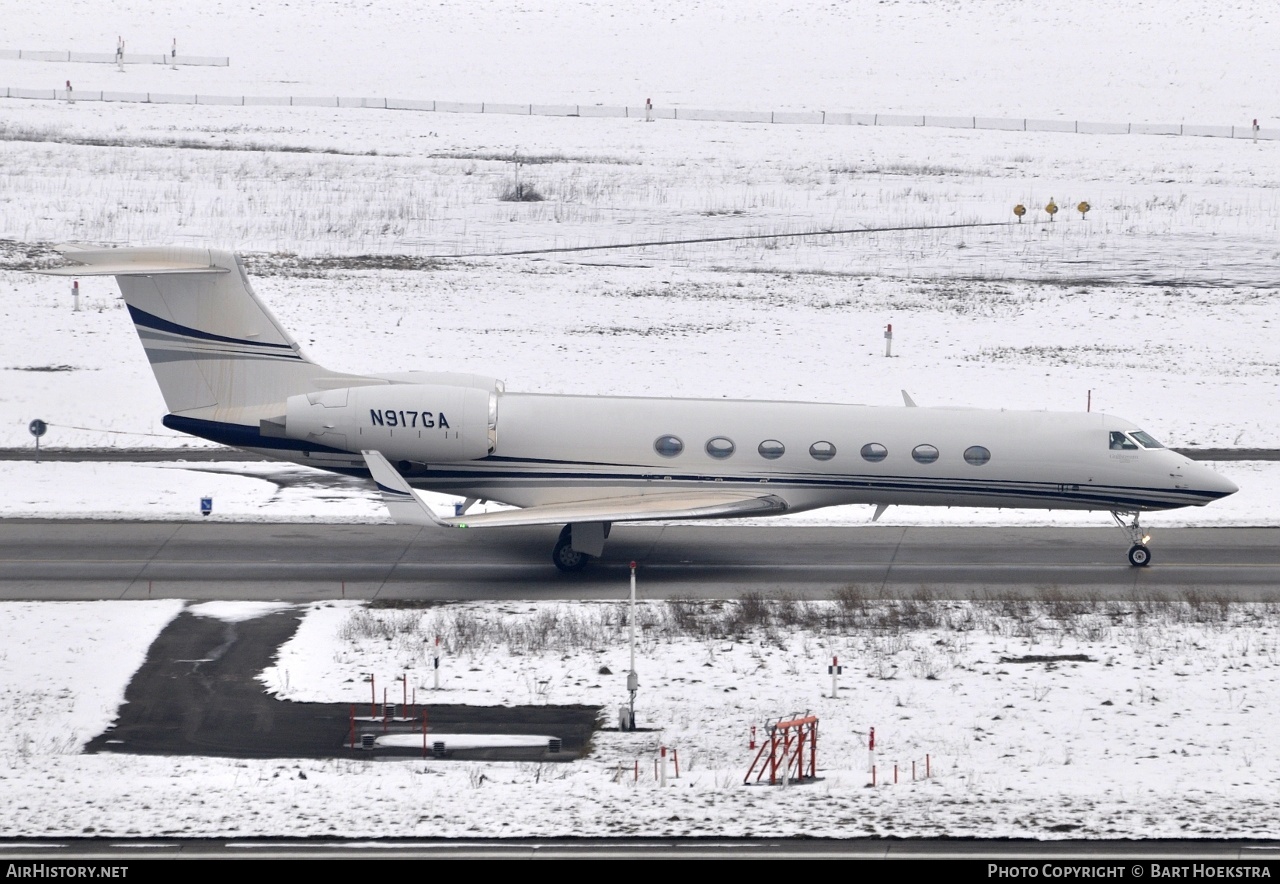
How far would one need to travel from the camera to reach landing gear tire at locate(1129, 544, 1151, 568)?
Answer: 97.6 ft

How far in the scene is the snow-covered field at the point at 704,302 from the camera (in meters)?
19.3

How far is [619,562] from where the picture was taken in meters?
29.9

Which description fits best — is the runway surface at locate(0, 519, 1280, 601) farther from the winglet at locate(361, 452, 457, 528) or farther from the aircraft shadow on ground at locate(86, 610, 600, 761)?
the aircraft shadow on ground at locate(86, 610, 600, 761)

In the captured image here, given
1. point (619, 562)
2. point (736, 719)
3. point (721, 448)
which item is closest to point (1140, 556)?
point (721, 448)

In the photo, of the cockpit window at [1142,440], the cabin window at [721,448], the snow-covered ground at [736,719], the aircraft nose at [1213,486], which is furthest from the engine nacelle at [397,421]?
the aircraft nose at [1213,486]

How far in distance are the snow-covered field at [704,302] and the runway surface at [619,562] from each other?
4.47ft

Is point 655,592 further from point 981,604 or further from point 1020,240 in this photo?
point 1020,240

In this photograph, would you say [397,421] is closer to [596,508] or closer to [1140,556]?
[596,508]

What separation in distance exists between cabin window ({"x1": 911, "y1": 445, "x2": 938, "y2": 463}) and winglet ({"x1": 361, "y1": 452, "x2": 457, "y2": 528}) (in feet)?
27.8

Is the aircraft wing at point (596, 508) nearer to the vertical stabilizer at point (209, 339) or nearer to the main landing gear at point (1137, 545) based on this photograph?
the vertical stabilizer at point (209, 339)

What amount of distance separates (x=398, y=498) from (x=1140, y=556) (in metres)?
13.2

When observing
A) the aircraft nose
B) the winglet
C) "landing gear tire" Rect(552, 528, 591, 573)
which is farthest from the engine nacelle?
the aircraft nose

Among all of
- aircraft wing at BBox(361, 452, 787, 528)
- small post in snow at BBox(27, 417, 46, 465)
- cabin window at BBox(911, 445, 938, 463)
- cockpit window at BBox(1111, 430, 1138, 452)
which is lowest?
aircraft wing at BBox(361, 452, 787, 528)

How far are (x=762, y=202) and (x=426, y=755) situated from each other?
156 feet
